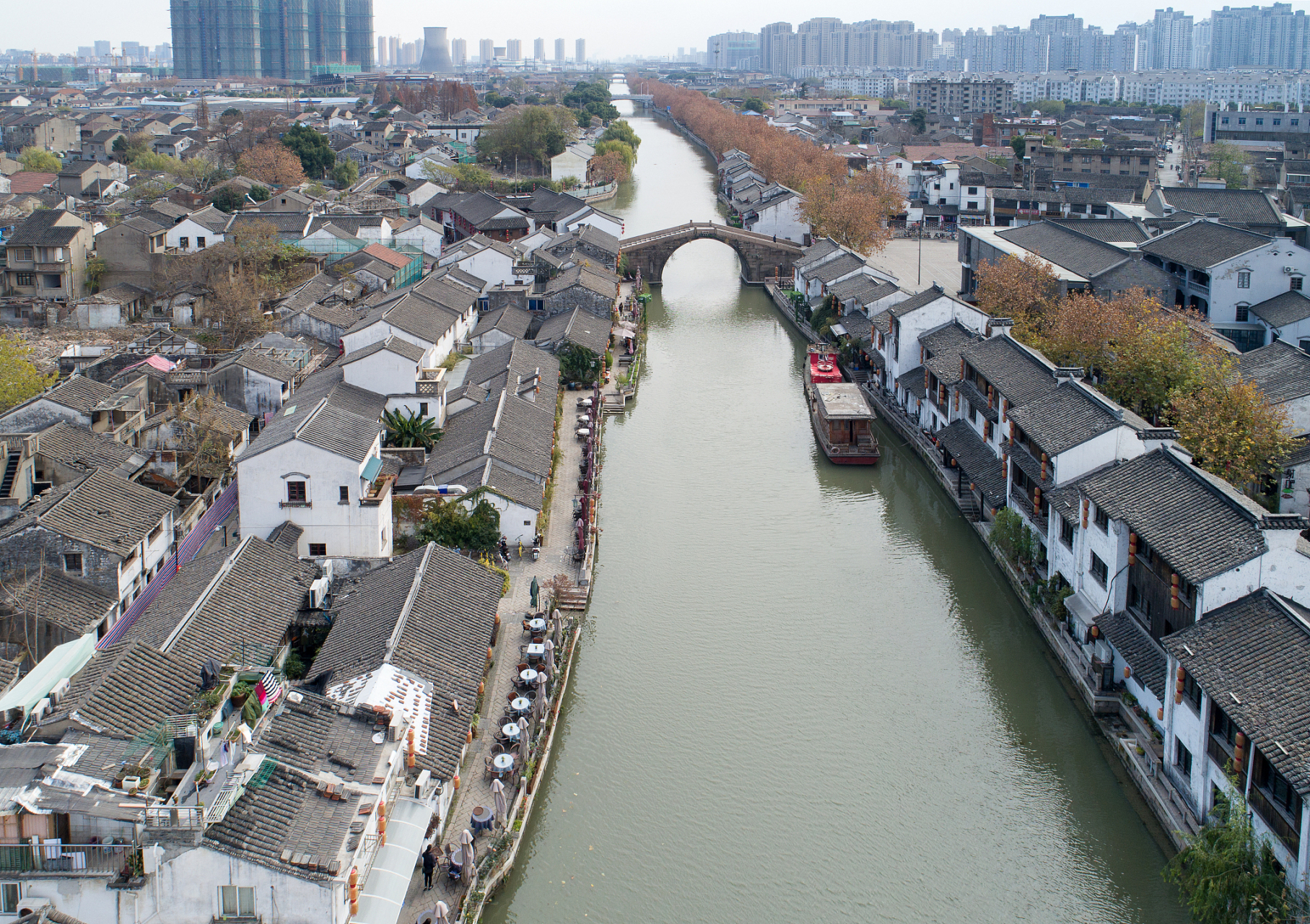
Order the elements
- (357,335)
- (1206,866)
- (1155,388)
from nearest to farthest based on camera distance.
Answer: (1206,866) < (1155,388) < (357,335)

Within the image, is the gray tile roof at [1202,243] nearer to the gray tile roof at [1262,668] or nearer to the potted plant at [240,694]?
the gray tile roof at [1262,668]

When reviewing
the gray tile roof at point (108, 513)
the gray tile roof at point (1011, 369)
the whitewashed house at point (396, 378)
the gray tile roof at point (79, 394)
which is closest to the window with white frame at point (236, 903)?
the gray tile roof at point (108, 513)

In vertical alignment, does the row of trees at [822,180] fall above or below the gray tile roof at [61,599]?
above

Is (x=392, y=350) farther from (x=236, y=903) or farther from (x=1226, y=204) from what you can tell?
(x=1226, y=204)

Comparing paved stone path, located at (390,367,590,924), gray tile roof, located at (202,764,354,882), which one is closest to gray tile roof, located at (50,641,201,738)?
gray tile roof, located at (202,764,354,882)

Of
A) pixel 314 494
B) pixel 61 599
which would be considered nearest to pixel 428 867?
pixel 61 599

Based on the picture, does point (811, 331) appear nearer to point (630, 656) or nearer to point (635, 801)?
point (630, 656)

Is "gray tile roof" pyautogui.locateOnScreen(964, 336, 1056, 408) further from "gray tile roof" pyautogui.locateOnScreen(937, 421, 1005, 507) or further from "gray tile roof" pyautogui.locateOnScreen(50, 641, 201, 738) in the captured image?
"gray tile roof" pyautogui.locateOnScreen(50, 641, 201, 738)

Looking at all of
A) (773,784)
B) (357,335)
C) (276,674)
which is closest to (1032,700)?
(773,784)

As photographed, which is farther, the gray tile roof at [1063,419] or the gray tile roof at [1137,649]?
the gray tile roof at [1063,419]
